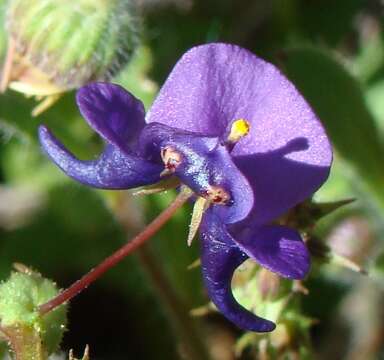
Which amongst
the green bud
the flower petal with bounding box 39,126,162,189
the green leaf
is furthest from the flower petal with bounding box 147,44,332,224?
the green leaf

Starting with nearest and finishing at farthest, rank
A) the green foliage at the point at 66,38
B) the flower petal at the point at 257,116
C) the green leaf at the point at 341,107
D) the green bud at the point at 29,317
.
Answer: the green bud at the point at 29,317
the flower petal at the point at 257,116
the green foliage at the point at 66,38
the green leaf at the point at 341,107

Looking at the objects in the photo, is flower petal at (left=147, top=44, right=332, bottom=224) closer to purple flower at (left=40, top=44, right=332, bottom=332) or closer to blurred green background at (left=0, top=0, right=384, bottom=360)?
purple flower at (left=40, top=44, right=332, bottom=332)

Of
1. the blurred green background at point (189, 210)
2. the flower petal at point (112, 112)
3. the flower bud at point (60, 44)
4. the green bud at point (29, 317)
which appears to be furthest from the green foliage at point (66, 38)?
the green bud at point (29, 317)

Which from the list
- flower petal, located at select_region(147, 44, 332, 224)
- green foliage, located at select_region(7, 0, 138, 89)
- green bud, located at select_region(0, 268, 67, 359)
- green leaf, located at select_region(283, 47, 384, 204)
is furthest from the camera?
green leaf, located at select_region(283, 47, 384, 204)

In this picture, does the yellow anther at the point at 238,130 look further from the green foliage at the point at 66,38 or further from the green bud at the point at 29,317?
the green foliage at the point at 66,38

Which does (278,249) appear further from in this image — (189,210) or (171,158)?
(189,210)
